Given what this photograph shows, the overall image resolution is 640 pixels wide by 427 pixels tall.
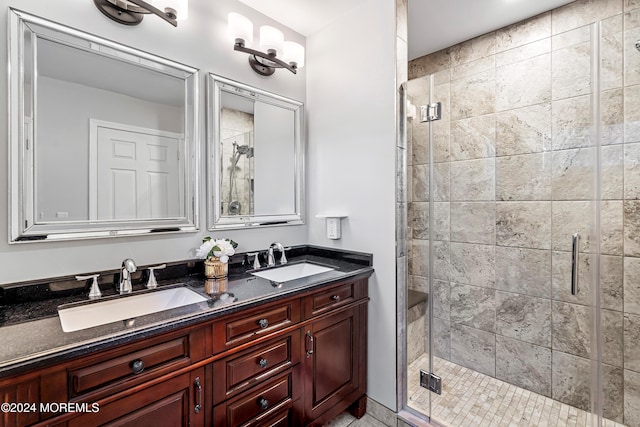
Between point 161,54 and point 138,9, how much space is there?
0.20 m

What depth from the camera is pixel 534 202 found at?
1.88 m

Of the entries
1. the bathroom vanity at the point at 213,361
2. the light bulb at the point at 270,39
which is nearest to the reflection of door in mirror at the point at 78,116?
the bathroom vanity at the point at 213,361

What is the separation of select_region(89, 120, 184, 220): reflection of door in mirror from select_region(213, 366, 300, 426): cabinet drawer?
95cm

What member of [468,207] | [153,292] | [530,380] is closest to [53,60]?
[153,292]

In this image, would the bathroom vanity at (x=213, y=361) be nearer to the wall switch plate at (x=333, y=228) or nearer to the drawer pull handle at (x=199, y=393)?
the drawer pull handle at (x=199, y=393)

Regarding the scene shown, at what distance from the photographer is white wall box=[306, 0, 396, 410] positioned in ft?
5.85

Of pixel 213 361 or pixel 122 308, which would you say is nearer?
pixel 213 361

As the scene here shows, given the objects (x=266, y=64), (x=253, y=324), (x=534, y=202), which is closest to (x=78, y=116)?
(x=266, y=64)

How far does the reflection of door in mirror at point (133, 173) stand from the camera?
4.56 ft

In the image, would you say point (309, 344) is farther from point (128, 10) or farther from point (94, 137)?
point (128, 10)

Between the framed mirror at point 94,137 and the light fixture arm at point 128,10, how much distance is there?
129mm

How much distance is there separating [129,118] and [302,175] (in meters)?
1.11

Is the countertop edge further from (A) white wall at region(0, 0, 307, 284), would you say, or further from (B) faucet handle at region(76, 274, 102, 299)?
(A) white wall at region(0, 0, 307, 284)

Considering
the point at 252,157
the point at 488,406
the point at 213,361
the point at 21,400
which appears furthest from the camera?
the point at 252,157
